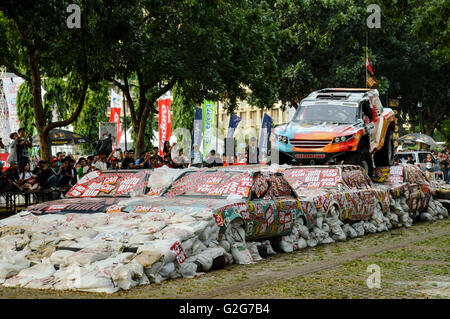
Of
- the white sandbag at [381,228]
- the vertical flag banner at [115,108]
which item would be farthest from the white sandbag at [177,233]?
the vertical flag banner at [115,108]

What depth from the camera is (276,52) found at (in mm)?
27875

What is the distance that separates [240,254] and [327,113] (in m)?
10.4

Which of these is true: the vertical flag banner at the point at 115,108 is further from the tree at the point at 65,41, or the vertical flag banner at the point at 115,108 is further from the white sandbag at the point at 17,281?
the white sandbag at the point at 17,281

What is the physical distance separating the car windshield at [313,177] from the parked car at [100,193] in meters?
4.34

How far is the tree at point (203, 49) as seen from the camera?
22.6 metres

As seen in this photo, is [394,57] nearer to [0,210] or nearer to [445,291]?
[0,210]

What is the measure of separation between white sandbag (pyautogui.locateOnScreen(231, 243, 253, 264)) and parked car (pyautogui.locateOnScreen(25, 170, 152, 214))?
6.60ft

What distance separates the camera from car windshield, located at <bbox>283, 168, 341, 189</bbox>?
15.6m

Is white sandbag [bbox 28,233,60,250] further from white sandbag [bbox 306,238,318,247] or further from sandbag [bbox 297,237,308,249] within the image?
white sandbag [bbox 306,238,318,247]

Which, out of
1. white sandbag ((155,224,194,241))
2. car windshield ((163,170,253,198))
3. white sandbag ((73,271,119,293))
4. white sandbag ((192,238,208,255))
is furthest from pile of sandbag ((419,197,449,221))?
white sandbag ((73,271,119,293))

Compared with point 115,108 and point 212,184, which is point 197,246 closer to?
point 212,184

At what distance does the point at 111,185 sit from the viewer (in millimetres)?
12555

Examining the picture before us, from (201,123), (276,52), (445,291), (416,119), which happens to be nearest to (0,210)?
(276,52)

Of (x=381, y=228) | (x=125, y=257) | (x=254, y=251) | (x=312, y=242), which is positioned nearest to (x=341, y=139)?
(x=381, y=228)
